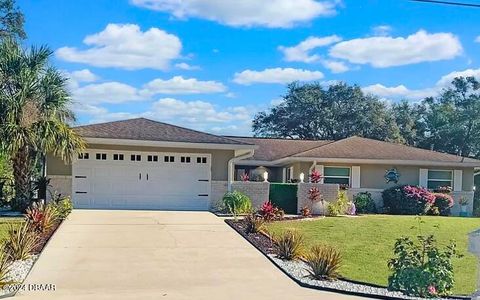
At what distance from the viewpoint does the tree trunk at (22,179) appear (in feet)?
64.8

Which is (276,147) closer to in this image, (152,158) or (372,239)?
(152,158)

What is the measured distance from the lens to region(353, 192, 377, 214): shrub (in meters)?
26.0

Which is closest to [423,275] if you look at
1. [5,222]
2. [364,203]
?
[5,222]

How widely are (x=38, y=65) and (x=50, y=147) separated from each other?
3.22 meters

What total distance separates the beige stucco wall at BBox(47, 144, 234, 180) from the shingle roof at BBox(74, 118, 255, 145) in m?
0.50

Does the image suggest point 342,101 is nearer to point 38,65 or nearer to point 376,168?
point 376,168

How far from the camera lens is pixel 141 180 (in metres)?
22.3

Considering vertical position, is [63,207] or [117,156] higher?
[117,156]

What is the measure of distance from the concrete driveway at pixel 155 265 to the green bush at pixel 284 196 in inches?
257

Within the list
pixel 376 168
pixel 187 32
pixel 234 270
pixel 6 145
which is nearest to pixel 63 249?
pixel 234 270

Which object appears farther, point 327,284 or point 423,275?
point 327,284

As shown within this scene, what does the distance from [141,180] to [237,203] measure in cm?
404

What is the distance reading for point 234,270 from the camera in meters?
11.0

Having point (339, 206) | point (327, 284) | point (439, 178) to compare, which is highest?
point (439, 178)
